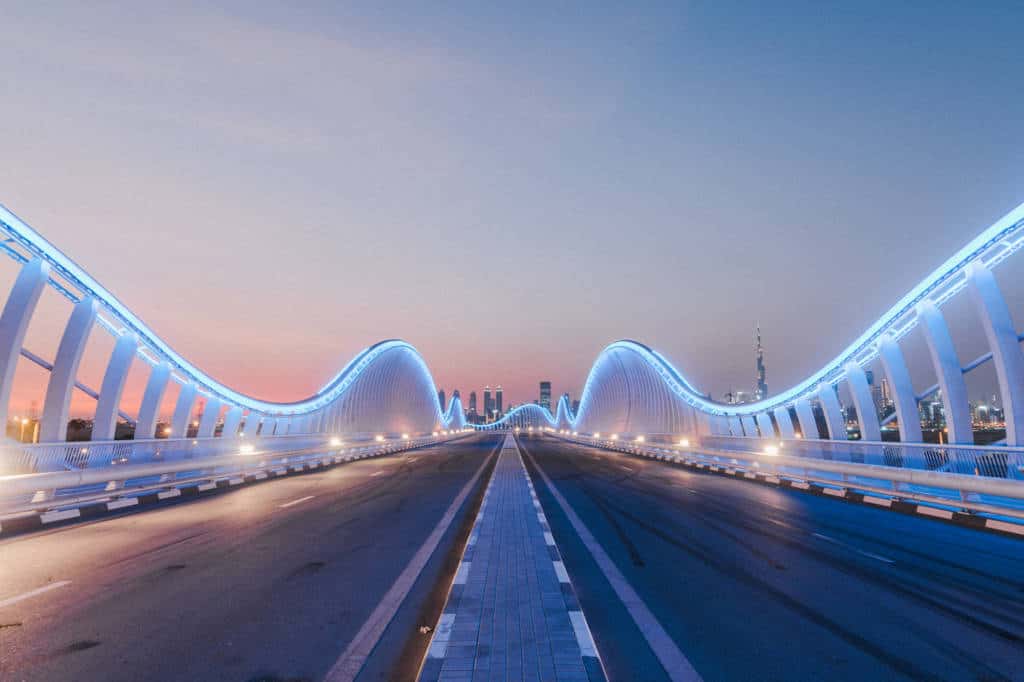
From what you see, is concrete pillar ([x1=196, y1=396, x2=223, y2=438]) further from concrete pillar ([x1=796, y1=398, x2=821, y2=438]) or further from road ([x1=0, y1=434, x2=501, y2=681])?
concrete pillar ([x1=796, y1=398, x2=821, y2=438])

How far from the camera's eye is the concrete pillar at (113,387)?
20.3 m

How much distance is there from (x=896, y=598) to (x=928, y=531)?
21.3ft

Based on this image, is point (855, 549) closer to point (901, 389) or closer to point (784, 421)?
point (901, 389)

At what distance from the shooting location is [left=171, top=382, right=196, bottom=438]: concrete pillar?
27.0m

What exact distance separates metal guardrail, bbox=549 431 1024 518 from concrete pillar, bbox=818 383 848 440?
350 cm

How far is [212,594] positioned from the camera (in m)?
7.36

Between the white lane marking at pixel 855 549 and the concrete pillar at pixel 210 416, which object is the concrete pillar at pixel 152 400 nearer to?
the concrete pillar at pixel 210 416

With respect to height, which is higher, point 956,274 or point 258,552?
point 956,274

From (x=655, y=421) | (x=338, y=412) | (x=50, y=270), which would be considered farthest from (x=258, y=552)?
(x=655, y=421)

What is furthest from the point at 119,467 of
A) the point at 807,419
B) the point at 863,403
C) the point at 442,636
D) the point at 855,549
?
the point at 807,419

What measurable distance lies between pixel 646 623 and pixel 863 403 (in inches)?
894

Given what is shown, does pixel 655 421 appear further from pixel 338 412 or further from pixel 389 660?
pixel 389 660

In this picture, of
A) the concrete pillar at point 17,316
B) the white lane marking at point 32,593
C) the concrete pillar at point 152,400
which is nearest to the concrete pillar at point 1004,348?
the white lane marking at point 32,593

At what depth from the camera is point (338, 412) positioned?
65.8 meters
